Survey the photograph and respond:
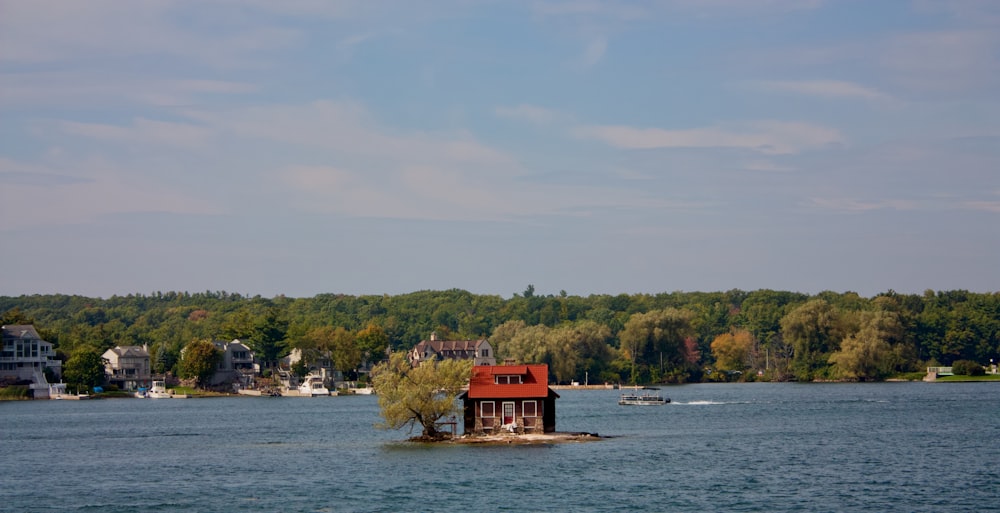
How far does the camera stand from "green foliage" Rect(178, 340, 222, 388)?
167000 millimetres

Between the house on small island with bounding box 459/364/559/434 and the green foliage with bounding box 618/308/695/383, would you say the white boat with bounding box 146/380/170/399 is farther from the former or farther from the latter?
the house on small island with bounding box 459/364/559/434

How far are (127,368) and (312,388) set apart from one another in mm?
29816

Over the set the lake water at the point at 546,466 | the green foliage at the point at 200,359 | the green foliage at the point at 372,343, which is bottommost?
the lake water at the point at 546,466

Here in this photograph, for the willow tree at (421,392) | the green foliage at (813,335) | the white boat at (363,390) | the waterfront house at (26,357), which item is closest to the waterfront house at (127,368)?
the waterfront house at (26,357)

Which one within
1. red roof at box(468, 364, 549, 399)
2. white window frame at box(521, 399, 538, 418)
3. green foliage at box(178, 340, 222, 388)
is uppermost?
green foliage at box(178, 340, 222, 388)

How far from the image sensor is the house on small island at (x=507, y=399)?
66.7m

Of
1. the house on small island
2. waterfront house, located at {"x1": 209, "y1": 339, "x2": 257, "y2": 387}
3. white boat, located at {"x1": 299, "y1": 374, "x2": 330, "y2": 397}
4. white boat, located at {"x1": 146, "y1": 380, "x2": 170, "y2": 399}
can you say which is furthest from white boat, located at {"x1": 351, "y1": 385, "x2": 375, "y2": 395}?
the house on small island

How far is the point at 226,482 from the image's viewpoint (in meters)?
56.7

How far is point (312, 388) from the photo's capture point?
17300 cm

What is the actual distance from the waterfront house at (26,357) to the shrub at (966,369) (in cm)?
13403

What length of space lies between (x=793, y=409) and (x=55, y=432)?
65506 millimetres

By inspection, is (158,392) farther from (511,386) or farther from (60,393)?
(511,386)

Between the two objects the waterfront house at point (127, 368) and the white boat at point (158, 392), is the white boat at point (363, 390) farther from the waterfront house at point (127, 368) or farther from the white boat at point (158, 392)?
the waterfront house at point (127, 368)

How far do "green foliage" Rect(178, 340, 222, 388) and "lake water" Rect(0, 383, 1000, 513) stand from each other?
62.3 metres
